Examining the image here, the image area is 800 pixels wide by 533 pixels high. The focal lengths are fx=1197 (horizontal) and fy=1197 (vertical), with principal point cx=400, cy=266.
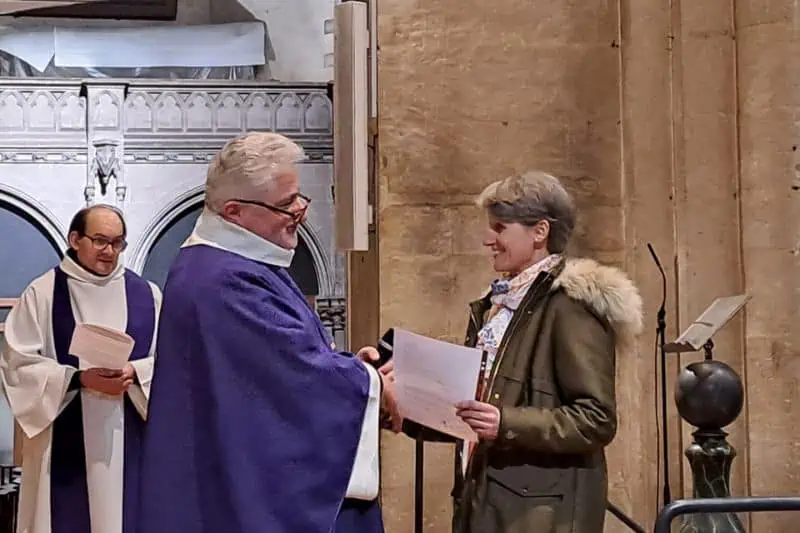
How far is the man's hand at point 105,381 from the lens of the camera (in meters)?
4.43

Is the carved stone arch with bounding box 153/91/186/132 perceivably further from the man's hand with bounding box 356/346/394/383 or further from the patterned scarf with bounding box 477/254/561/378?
the patterned scarf with bounding box 477/254/561/378

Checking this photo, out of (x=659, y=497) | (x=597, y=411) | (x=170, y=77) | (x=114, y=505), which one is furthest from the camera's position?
(x=170, y=77)

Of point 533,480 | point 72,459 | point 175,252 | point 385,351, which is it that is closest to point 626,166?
point 385,351

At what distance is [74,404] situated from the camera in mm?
4621

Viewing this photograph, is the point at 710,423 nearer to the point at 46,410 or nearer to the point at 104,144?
the point at 46,410

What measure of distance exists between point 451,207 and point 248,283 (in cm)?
173

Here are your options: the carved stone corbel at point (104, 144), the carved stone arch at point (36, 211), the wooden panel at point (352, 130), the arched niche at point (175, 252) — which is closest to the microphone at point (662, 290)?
the wooden panel at point (352, 130)

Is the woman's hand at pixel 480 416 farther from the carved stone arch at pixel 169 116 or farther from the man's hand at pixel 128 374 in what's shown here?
the carved stone arch at pixel 169 116

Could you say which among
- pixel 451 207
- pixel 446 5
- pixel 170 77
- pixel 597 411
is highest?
pixel 170 77

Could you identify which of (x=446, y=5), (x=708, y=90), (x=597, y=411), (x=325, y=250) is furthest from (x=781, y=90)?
(x=325, y=250)

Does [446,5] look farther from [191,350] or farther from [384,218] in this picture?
[191,350]

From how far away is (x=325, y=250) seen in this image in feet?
39.9

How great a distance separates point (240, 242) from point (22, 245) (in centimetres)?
1015

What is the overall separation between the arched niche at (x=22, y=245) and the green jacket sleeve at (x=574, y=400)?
Answer: 995 centimetres
